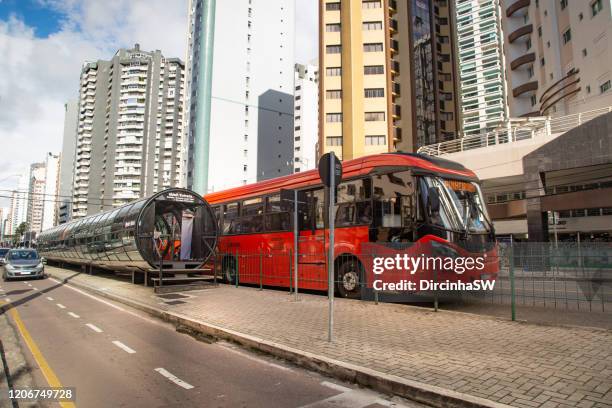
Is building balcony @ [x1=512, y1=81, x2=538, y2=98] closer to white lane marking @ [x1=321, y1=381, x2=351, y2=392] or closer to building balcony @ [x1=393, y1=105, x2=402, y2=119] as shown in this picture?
building balcony @ [x1=393, y1=105, x2=402, y2=119]

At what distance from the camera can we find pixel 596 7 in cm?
3344

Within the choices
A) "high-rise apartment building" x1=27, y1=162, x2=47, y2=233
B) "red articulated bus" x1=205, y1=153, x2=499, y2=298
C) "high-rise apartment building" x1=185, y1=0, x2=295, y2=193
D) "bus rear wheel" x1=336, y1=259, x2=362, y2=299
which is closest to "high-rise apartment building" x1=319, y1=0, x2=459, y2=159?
"high-rise apartment building" x1=185, y1=0, x2=295, y2=193

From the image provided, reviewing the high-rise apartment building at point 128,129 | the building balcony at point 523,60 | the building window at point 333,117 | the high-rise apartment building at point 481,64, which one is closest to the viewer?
the building balcony at point 523,60

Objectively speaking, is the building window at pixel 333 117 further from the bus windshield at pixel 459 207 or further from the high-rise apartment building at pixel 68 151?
the high-rise apartment building at pixel 68 151

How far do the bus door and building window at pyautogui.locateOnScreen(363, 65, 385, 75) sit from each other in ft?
150

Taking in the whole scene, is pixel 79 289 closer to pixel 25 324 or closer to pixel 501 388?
pixel 25 324

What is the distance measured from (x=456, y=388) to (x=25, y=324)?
339 inches

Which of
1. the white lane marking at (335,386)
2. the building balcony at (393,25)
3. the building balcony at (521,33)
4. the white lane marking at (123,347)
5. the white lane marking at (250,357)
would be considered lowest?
the white lane marking at (335,386)

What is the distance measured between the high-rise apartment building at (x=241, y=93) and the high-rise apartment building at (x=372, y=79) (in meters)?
24.8

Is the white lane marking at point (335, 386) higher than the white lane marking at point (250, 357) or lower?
lower

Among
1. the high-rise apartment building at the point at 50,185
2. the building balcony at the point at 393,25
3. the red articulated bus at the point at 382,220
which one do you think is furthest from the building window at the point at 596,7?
the high-rise apartment building at the point at 50,185

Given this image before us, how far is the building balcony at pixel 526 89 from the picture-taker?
5053 centimetres

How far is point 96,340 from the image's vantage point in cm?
728

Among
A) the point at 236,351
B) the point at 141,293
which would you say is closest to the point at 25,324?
the point at 141,293
